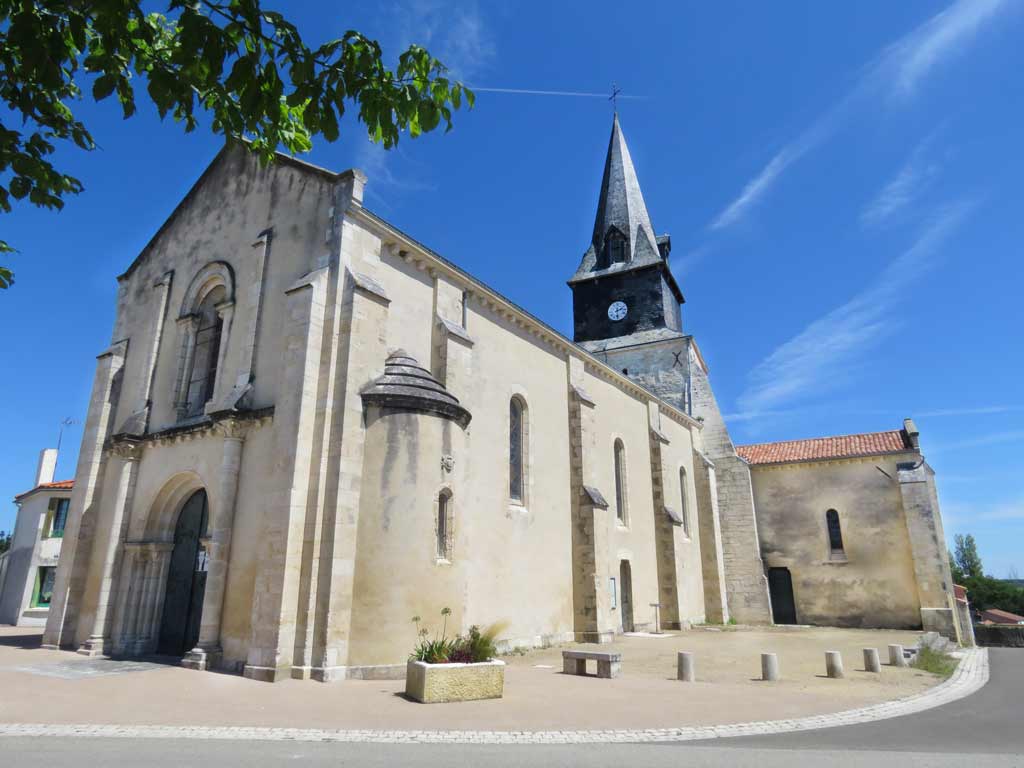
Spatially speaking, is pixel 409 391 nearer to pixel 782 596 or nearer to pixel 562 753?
pixel 562 753

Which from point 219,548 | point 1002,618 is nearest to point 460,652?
point 219,548

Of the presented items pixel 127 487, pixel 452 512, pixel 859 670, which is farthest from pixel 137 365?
pixel 859 670

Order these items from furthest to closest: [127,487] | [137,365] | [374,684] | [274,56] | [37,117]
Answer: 1. [137,365]
2. [127,487]
3. [374,684]
4. [37,117]
5. [274,56]

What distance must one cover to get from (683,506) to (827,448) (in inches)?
312

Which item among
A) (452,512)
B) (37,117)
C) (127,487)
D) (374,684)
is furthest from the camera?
(127,487)

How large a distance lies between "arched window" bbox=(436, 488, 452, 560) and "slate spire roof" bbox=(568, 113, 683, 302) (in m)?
21.6

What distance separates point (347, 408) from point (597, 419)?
36.9 ft

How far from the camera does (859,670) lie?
12.7m

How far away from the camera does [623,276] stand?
3212 centimetres

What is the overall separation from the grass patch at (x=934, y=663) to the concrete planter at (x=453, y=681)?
383 inches

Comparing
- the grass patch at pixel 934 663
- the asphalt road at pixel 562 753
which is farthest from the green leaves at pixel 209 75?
the grass patch at pixel 934 663

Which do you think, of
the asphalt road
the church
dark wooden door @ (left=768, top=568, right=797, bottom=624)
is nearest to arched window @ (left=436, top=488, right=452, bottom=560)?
the church

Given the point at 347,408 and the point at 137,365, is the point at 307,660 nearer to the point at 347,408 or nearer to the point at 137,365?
the point at 347,408

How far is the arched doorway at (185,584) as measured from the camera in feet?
42.2
